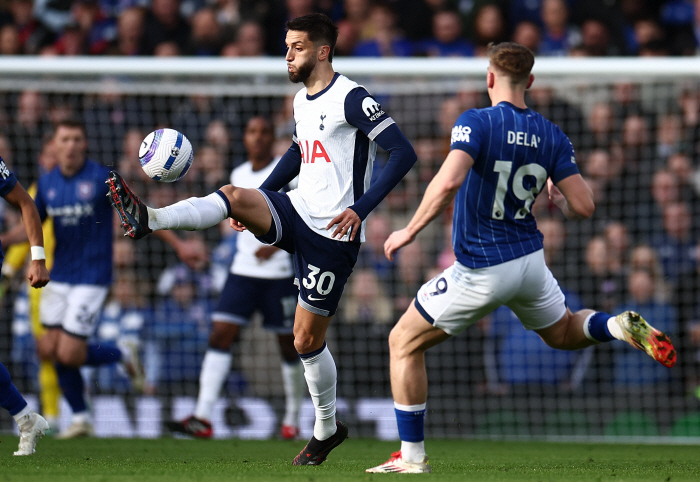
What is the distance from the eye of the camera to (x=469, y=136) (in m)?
4.40

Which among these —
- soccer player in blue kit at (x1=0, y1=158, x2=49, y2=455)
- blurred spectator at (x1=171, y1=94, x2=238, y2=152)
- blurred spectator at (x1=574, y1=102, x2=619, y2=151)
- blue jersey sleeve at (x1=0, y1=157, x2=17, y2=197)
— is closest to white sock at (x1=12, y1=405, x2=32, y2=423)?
soccer player in blue kit at (x1=0, y1=158, x2=49, y2=455)

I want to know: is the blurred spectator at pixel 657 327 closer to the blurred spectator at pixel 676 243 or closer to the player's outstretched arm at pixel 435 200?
the blurred spectator at pixel 676 243

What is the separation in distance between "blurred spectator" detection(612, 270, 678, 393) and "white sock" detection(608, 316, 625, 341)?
395 cm

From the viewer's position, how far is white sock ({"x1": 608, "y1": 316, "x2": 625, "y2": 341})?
4.70 m

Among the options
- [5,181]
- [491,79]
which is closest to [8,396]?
[5,181]

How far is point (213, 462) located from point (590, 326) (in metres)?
2.27

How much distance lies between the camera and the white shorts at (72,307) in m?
7.69

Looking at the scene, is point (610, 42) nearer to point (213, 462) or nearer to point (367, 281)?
point (367, 281)

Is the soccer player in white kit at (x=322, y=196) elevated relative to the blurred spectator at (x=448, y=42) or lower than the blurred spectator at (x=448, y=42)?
lower

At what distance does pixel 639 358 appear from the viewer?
866 centimetres

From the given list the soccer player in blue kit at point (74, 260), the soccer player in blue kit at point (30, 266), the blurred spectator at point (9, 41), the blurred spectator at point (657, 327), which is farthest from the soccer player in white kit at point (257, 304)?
the blurred spectator at point (9, 41)

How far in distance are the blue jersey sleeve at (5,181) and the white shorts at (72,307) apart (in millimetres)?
2561

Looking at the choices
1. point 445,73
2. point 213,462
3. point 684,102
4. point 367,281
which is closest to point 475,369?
point 367,281

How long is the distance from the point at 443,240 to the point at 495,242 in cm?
506
